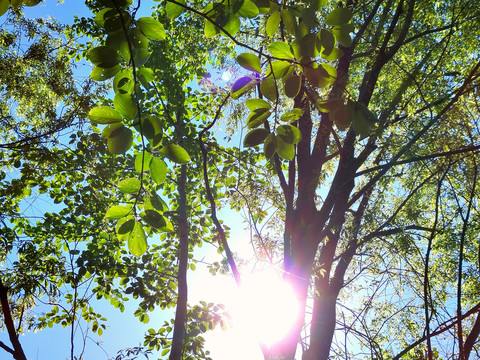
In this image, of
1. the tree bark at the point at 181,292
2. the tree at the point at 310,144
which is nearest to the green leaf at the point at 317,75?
the tree at the point at 310,144

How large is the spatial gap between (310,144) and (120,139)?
310 cm

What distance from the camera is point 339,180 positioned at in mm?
2766

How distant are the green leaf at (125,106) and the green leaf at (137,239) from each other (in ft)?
0.69

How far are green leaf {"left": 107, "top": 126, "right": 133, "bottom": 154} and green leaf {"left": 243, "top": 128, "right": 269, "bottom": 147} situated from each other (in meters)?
0.23

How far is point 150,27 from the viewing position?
0.73 meters

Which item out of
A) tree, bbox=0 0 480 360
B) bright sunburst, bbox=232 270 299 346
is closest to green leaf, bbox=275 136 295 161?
tree, bbox=0 0 480 360

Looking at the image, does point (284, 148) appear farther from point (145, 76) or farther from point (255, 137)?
point (145, 76)

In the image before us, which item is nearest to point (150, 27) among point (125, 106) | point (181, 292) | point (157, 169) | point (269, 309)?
point (125, 106)

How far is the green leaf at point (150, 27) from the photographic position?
0.72 metres

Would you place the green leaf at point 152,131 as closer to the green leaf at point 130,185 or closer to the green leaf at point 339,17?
the green leaf at point 130,185

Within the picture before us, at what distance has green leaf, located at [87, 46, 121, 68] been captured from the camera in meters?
0.66

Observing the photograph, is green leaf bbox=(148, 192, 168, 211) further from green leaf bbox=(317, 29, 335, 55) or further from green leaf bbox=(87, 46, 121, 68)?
green leaf bbox=(317, 29, 335, 55)

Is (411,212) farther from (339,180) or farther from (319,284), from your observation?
(339,180)

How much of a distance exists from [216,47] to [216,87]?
1.86m
